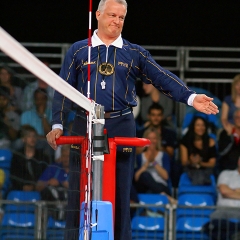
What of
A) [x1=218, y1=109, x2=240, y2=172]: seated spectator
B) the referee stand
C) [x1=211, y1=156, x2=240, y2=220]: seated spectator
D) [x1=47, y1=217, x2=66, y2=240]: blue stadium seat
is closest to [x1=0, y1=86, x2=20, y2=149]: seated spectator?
the referee stand

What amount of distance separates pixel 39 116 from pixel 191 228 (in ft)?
11.5

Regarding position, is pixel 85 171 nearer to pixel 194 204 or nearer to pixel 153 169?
pixel 153 169

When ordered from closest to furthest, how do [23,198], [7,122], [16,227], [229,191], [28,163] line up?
[7,122] → [28,163] → [16,227] → [23,198] → [229,191]

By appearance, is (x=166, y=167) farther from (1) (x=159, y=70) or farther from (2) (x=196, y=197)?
(1) (x=159, y=70)

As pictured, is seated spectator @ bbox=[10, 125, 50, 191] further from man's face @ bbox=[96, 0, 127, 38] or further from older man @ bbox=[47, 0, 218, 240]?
man's face @ bbox=[96, 0, 127, 38]

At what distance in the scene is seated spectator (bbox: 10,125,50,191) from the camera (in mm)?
4926

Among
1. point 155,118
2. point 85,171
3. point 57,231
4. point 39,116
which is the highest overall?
point 155,118

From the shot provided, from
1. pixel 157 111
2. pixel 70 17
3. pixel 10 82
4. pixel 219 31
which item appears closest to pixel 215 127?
pixel 157 111

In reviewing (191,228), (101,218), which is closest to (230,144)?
(191,228)

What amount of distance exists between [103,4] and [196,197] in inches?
153

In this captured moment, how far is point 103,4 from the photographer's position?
5641 mm

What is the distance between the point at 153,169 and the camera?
898cm

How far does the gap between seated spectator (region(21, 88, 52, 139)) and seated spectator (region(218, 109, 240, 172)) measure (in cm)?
263

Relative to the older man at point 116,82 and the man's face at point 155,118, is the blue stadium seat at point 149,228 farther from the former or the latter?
the older man at point 116,82
